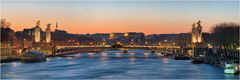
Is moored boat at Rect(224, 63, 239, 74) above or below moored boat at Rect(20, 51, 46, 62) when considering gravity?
below

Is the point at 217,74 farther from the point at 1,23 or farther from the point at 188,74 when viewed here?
the point at 1,23

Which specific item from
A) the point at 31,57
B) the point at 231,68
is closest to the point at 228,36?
the point at 231,68

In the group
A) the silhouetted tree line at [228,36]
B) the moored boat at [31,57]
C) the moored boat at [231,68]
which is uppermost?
the silhouetted tree line at [228,36]

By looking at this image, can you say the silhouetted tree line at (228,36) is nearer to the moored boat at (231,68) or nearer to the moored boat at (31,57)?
the moored boat at (231,68)

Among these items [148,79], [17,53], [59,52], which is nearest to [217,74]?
[148,79]

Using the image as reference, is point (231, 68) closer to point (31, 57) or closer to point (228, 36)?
point (228, 36)

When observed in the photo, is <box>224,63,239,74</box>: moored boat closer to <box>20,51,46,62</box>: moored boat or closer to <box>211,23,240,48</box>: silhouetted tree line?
<box>211,23,240,48</box>: silhouetted tree line

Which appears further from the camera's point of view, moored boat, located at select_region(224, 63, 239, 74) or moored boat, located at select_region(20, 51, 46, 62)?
moored boat, located at select_region(20, 51, 46, 62)

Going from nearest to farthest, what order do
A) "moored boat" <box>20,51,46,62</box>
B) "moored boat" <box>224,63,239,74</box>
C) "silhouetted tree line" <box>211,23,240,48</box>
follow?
"moored boat" <box>224,63,239,74</box>
"silhouetted tree line" <box>211,23,240,48</box>
"moored boat" <box>20,51,46,62</box>

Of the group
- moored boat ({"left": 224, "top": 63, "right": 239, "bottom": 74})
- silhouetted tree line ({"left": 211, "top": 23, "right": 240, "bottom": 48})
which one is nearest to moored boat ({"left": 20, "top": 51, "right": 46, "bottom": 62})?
silhouetted tree line ({"left": 211, "top": 23, "right": 240, "bottom": 48})

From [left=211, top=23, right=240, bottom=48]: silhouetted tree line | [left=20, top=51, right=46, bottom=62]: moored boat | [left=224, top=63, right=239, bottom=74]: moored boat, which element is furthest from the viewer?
[left=20, top=51, right=46, bottom=62]: moored boat

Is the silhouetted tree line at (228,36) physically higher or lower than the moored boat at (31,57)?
higher

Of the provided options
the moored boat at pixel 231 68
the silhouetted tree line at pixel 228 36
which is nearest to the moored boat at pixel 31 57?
the silhouetted tree line at pixel 228 36

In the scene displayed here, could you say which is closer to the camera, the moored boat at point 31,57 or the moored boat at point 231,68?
the moored boat at point 231,68
